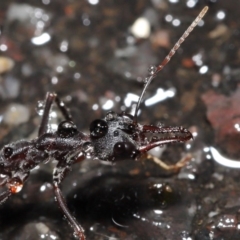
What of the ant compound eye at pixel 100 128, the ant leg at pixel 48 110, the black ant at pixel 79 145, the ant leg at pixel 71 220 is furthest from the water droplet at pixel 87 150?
the ant leg at pixel 48 110

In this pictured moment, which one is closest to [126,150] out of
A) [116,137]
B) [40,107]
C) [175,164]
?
[116,137]

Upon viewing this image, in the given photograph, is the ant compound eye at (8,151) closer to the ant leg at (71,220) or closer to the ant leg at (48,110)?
the ant leg at (48,110)

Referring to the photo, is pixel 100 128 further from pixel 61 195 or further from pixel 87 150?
pixel 61 195

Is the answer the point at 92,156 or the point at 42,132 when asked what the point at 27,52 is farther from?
the point at 92,156

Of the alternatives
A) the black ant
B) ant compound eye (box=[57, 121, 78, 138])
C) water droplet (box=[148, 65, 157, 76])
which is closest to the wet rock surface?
the black ant

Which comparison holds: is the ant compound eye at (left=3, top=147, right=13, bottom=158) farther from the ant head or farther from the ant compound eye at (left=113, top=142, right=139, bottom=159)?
the ant compound eye at (left=113, top=142, right=139, bottom=159)

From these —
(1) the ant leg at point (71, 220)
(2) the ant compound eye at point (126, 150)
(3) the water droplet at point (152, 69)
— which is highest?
(3) the water droplet at point (152, 69)

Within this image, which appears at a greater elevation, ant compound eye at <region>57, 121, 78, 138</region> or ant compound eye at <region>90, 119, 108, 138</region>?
ant compound eye at <region>57, 121, 78, 138</region>

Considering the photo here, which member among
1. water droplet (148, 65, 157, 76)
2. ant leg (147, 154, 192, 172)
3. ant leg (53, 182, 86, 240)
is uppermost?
water droplet (148, 65, 157, 76)
